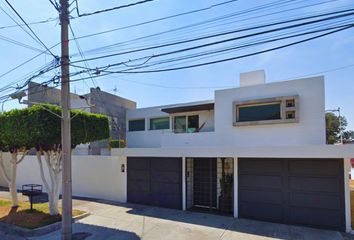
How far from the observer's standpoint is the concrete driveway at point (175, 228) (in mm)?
7594

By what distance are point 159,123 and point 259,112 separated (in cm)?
1002

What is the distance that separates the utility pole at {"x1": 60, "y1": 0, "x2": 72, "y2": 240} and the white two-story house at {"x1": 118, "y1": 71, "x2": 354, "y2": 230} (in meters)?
4.23

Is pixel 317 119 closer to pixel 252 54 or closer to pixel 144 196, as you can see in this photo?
pixel 252 54

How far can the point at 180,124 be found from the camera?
16.2 metres

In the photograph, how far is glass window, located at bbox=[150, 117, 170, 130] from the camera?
19.5 m

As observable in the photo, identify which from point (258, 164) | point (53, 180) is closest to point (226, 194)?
point (258, 164)

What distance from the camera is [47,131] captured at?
8.25m

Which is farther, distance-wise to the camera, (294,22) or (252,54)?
(252,54)

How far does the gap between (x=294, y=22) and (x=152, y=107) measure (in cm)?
1492

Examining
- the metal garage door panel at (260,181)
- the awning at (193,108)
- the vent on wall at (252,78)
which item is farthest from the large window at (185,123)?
the metal garage door panel at (260,181)

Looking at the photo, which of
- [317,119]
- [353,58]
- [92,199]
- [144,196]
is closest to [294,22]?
[353,58]

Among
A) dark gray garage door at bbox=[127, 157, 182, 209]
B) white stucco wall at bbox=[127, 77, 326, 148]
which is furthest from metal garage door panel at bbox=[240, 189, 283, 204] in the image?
dark gray garage door at bbox=[127, 157, 182, 209]

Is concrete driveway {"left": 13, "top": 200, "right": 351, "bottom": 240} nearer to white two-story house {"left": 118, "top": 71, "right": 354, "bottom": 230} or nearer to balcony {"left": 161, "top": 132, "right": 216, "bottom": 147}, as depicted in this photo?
white two-story house {"left": 118, "top": 71, "right": 354, "bottom": 230}

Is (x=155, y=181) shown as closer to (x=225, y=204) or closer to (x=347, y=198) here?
(x=225, y=204)
